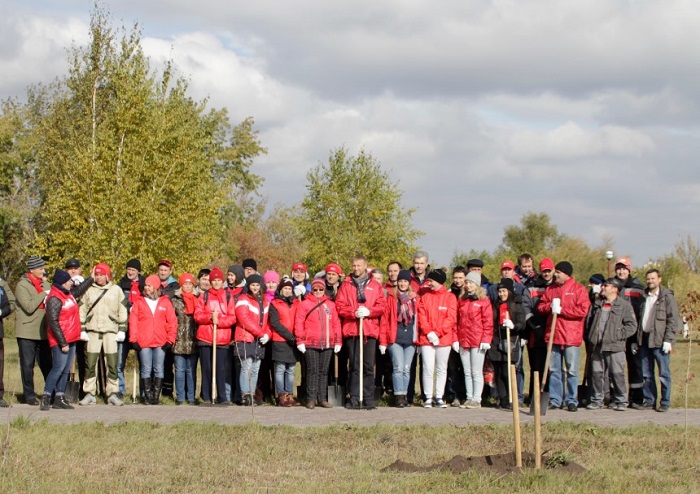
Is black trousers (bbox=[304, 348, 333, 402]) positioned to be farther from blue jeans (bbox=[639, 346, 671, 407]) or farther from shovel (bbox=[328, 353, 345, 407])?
blue jeans (bbox=[639, 346, 671, 407])

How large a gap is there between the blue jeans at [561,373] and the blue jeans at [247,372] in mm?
4551

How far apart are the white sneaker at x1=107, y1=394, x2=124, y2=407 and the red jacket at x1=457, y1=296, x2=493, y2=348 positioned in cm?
535

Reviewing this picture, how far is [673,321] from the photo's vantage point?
49.0 ft

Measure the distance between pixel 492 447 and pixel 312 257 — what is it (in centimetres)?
3348

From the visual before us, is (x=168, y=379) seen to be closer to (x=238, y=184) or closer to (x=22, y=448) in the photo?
(x=22, y=448)

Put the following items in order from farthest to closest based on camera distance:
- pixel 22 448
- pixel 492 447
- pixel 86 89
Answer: pixel 86 89 < pixel 492 447 < pixel 22 448

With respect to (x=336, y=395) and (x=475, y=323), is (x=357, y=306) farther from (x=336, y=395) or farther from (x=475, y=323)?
(x=475, y=323)

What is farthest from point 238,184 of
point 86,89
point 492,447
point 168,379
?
point 492,447

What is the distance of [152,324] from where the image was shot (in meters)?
15.2

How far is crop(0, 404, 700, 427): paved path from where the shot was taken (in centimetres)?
1309

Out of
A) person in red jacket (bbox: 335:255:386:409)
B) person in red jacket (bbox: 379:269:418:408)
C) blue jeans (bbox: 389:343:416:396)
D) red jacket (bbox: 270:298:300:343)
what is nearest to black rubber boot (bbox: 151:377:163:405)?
red jacket (bbox: 270:298:300:343)

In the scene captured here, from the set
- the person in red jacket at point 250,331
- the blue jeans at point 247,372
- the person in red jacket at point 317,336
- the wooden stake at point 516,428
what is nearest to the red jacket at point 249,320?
the person in red jacket at point 250,331

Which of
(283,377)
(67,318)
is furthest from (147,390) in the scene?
(283,377)

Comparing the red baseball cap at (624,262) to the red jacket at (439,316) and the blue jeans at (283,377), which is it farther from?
the blue jeans at (283,377)
